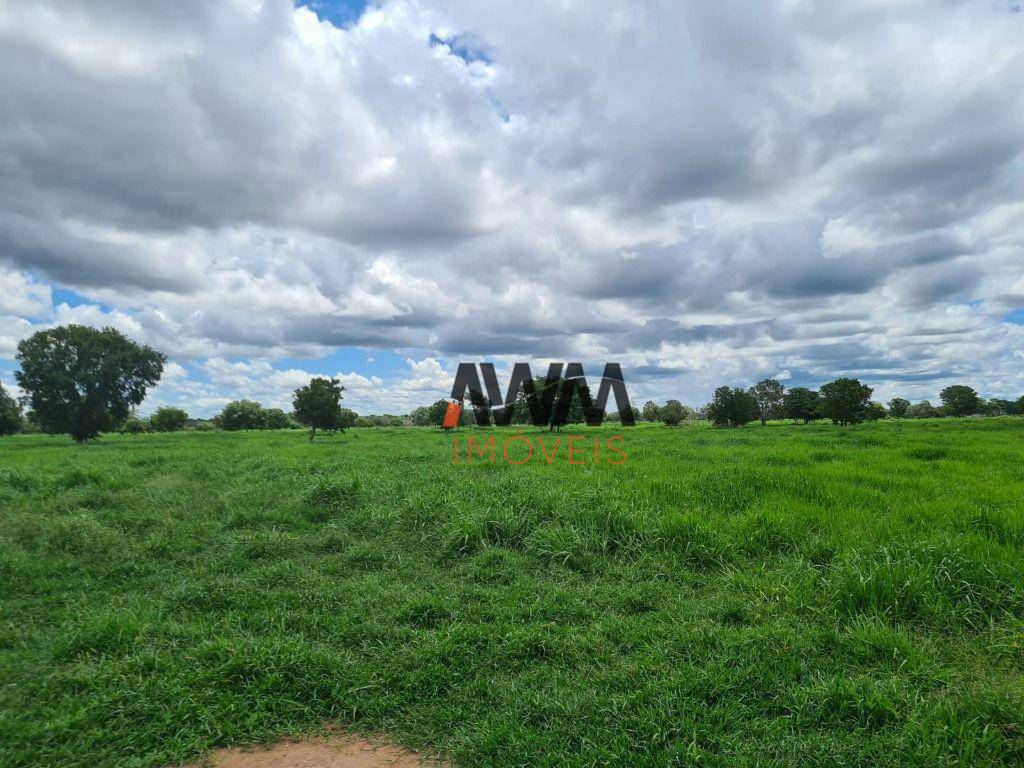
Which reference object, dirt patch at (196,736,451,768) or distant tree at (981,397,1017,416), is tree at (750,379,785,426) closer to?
distant tree at (981,397,1017,416)

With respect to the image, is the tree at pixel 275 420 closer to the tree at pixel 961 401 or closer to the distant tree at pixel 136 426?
the distant tree at pixel 136 426

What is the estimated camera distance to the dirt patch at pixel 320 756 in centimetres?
341

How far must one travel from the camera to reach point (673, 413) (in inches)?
2036

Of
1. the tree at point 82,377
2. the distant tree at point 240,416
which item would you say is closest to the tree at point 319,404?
the tree at point 82,377

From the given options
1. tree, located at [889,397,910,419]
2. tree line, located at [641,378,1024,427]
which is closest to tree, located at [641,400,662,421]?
tree line, located at [641,378,1024,427]

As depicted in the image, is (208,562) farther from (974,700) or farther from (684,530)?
(974,700)

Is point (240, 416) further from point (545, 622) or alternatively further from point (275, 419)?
point (545, 622)

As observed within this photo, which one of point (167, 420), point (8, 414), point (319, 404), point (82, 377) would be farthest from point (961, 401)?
point (8, 414)

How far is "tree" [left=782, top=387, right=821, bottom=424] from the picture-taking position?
164ft

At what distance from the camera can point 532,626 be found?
4992 mm

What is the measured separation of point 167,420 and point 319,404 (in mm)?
34043

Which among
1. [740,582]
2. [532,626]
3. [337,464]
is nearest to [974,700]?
[740,582]

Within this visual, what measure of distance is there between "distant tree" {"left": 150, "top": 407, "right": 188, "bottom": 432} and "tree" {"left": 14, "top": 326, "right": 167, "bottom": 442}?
22.0m

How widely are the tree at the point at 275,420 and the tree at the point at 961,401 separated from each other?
7492 cm
